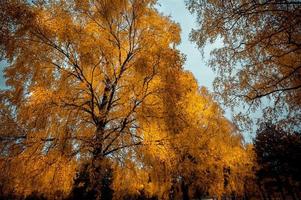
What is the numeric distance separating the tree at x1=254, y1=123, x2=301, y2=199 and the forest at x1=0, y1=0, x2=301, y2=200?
25.9m

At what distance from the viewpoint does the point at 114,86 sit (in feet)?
25.6

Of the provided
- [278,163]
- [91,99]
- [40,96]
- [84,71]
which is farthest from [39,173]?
[278,163]

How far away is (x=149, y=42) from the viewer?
309 inches

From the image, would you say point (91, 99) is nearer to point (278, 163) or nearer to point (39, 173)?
point (39, 173)

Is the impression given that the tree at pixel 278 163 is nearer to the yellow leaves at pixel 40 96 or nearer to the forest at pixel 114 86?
the forest at pixel 114 86

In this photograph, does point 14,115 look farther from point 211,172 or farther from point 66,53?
point 211,172

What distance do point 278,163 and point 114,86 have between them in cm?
3319

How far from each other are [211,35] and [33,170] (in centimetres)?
568

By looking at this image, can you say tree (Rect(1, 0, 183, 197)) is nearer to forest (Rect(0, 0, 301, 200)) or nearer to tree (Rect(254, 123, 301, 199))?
forest (Rect(0, 0, 301, 200))

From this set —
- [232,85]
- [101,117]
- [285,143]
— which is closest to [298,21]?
[232,85]

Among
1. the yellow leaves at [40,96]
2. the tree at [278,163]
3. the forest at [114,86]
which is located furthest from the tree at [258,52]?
the tree at [278,163]

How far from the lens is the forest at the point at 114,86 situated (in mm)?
6035

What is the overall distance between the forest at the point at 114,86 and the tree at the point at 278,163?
85.1 ft

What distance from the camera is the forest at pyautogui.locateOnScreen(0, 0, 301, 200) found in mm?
6035
